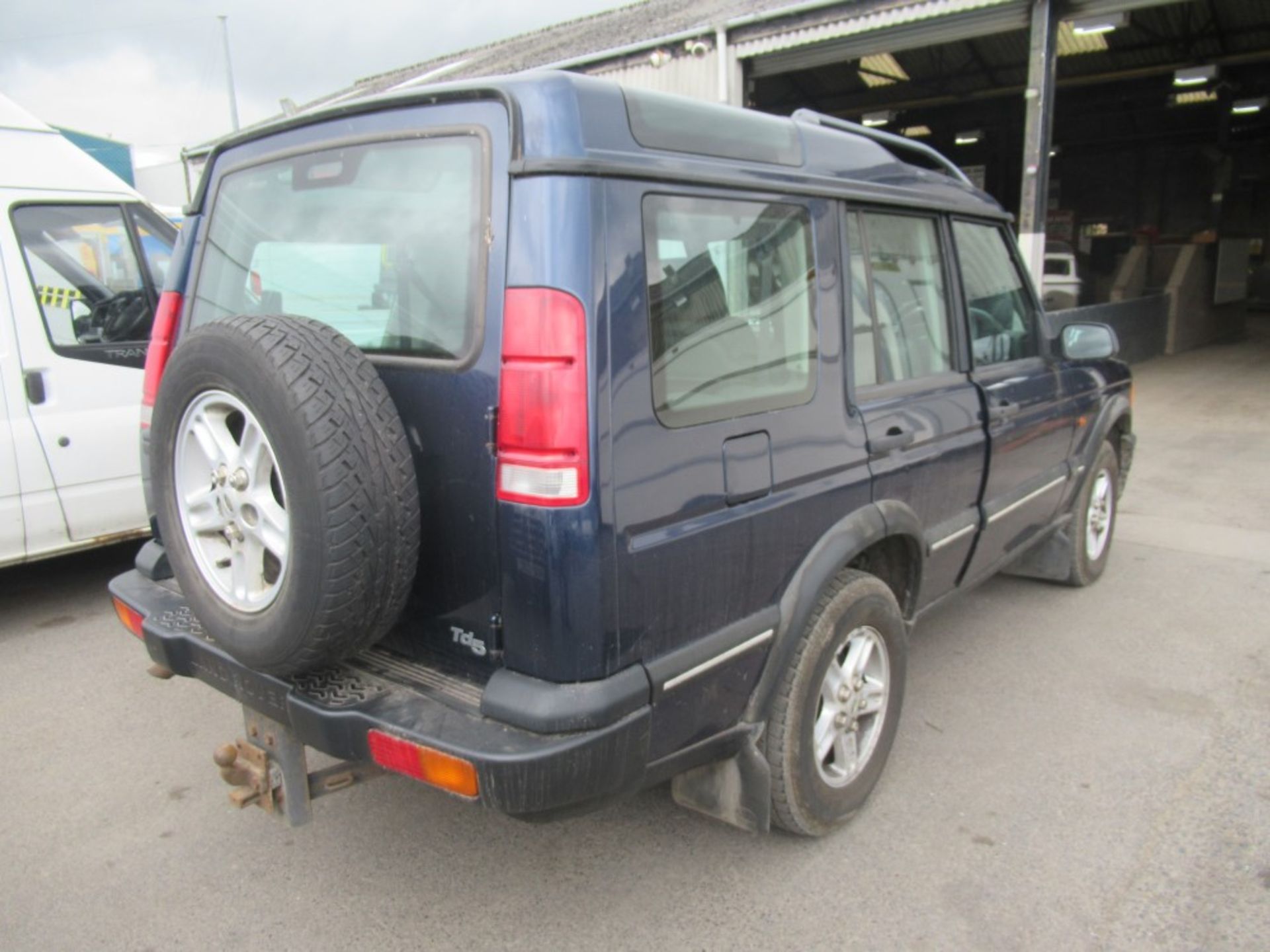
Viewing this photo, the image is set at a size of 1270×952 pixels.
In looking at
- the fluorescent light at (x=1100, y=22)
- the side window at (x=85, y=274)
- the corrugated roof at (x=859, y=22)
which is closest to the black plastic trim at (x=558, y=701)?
the side window at (x=85, y=274)

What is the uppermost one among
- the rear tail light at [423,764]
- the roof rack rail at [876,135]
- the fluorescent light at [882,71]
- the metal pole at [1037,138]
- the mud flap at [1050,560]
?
the fluorescent light at [882,71]

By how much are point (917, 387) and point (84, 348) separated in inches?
153

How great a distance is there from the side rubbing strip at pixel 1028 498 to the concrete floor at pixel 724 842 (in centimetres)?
72

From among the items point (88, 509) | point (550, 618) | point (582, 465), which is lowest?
point (88, 509)

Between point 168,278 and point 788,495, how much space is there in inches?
79.5

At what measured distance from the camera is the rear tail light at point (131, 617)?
2.68 metres

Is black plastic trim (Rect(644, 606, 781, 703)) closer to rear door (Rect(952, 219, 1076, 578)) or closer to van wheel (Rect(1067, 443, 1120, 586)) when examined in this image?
rear door (Rect(952, 219, 1076, 578))

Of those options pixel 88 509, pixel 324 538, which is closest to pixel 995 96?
pixel 88 509

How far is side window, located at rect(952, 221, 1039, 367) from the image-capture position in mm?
3455

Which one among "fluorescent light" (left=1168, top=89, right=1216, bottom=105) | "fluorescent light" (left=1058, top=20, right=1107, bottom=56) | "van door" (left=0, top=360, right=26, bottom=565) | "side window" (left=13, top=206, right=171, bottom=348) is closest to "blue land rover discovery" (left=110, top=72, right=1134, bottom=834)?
"van door" (left=0, top=360, right=26, bottom=565)

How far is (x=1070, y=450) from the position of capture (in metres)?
4.29

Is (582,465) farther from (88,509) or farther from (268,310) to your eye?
(88,509)

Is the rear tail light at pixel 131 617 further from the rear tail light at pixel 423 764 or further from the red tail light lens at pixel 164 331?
the rear tail light at pixel 423 764

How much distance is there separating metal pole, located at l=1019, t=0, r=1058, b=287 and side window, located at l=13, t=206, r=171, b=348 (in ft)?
25.9
